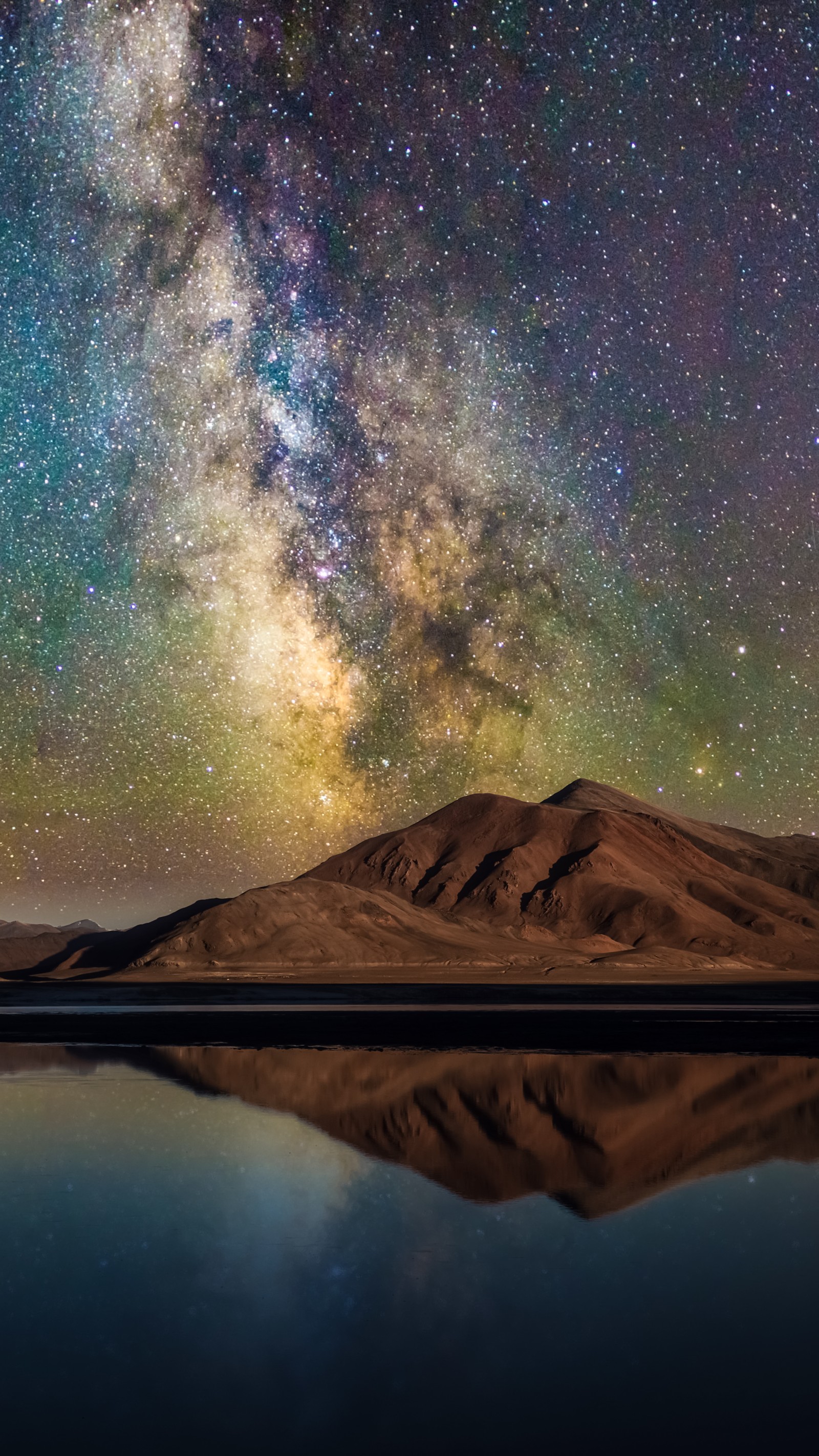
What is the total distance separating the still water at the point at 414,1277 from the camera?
772cm

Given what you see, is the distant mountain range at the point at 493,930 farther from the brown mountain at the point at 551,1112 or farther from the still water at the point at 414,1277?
the still water at the point at 414,1277

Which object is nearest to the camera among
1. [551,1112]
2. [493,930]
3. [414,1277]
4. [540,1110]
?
[414,1277]

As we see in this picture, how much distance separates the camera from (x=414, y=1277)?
10742mm

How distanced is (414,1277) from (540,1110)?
1010cm

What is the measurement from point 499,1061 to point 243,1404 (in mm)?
22516

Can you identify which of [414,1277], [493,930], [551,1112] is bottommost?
[414,1277]

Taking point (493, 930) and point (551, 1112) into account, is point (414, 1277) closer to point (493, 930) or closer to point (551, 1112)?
point (551, 1112)

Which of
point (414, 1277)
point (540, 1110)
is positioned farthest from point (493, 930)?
point (414, 1277)

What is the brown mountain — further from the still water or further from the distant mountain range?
the distant mountain range

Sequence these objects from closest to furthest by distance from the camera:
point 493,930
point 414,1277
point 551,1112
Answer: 1. point 414,1277
2. point 551,1112
3. point 493,930

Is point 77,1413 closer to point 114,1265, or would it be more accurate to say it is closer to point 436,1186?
point 114,1265

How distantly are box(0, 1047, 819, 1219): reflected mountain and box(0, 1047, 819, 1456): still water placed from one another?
0.34 ft

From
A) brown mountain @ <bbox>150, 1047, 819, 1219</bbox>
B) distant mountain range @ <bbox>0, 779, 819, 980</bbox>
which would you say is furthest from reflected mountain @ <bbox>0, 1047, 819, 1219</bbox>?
distant mountain range @ <bbox>0, 779, 819, 980</bbox>

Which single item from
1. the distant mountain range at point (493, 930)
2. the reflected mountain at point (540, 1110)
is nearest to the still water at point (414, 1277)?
the reflected mountain at point (540, 1110)
